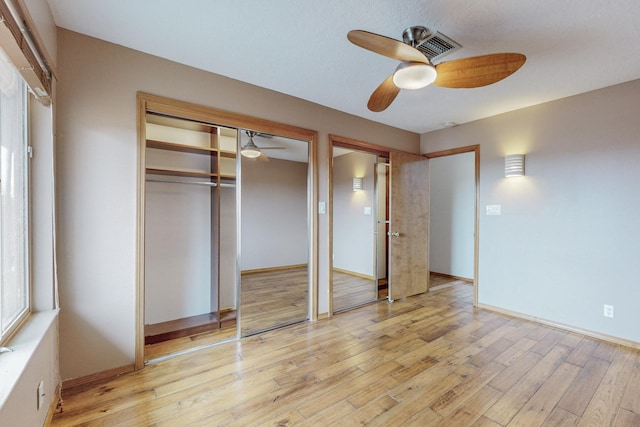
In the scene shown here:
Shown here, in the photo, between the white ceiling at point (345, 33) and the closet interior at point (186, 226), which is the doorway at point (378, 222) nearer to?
the white ceiling at point (345, 33)

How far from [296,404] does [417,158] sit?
372 centimetres

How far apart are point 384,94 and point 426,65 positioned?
468 millimetres

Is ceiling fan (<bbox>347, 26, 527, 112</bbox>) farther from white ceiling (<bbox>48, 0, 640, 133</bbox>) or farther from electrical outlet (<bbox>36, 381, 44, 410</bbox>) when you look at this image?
electrical outlet (<bbox>36, 381, 44, 410</bbox>)

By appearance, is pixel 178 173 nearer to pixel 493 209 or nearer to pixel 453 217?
pixel 493 209

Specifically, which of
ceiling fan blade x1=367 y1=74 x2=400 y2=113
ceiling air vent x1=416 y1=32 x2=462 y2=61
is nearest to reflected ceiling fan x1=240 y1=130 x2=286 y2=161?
ceiling fan blade x1=367 y1=74 x2=400 y2=113

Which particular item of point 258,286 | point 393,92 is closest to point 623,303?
point 393,92

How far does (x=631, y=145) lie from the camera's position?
2725 mm

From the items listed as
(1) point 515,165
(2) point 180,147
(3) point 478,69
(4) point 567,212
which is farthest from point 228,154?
(4) point 567,212

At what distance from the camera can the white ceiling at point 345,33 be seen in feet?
5.75

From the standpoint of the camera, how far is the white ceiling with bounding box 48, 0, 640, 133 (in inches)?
69.1

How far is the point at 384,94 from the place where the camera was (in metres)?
2.19

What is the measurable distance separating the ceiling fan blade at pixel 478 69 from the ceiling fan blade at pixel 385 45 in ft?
0.78


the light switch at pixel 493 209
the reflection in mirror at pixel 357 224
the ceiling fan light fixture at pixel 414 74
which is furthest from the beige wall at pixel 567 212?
the ceiling fan light fixture at pixel 414 74

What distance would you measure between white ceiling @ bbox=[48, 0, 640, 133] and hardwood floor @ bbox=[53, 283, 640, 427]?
8.46 feet
